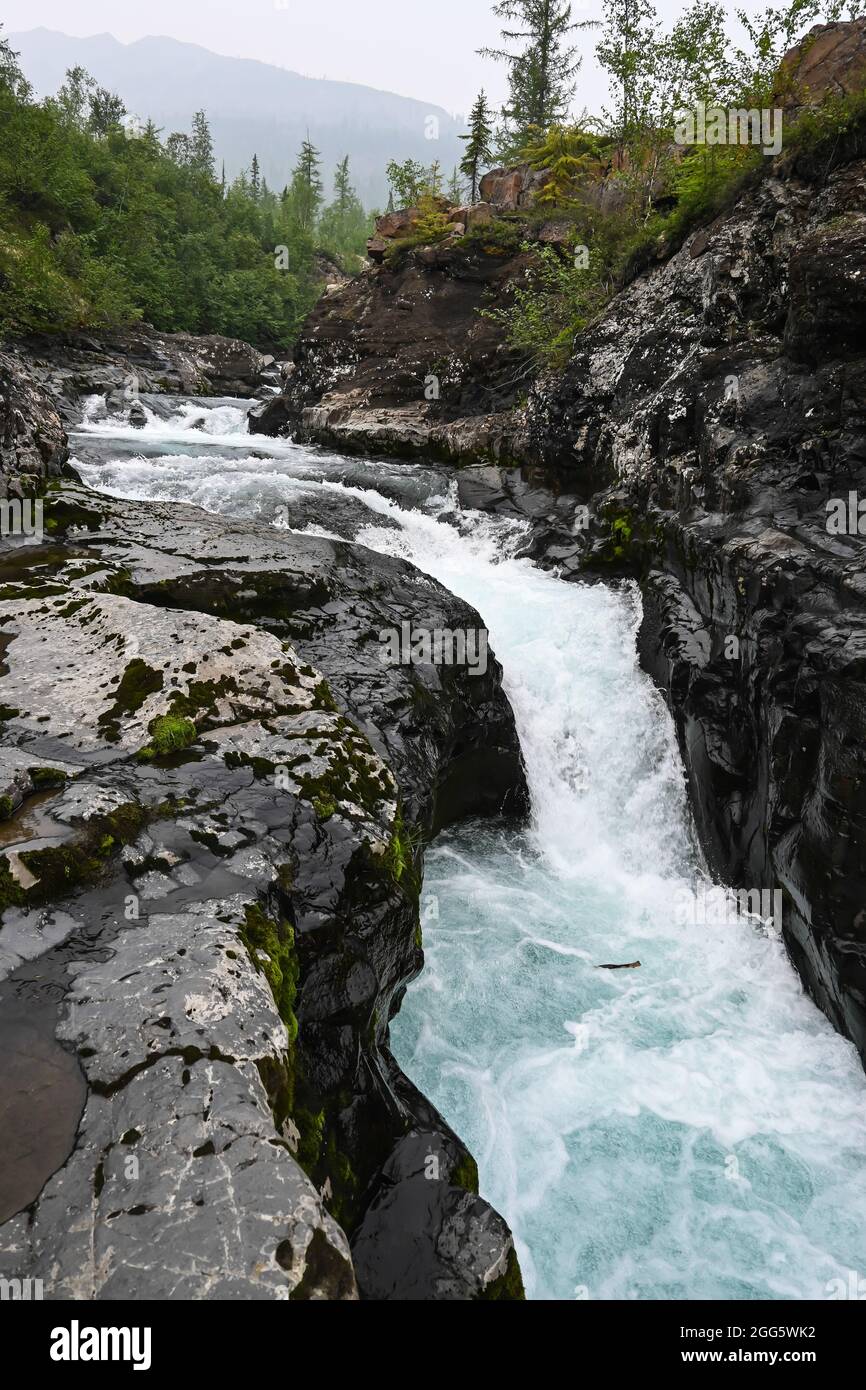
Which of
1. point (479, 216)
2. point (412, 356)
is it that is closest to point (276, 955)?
point (412, 356)

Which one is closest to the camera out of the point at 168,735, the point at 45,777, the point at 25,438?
the point at 45,777

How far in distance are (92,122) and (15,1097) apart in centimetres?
8533

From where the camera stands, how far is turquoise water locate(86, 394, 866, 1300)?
16.8 feet

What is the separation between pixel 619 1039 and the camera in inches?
258

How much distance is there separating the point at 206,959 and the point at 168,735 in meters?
2.01

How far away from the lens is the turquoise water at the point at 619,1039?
201 inches

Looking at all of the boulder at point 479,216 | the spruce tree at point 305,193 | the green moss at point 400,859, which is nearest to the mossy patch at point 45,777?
the green moss at point 400,859

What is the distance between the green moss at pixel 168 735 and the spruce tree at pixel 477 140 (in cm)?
3551

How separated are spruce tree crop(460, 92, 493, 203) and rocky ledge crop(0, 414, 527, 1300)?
34.3 m

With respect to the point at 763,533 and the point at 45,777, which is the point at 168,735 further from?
the point at 763,533

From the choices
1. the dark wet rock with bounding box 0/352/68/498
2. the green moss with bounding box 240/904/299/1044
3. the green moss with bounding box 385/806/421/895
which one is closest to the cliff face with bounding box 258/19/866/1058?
the green moss with bounding box 385/806/421/895
